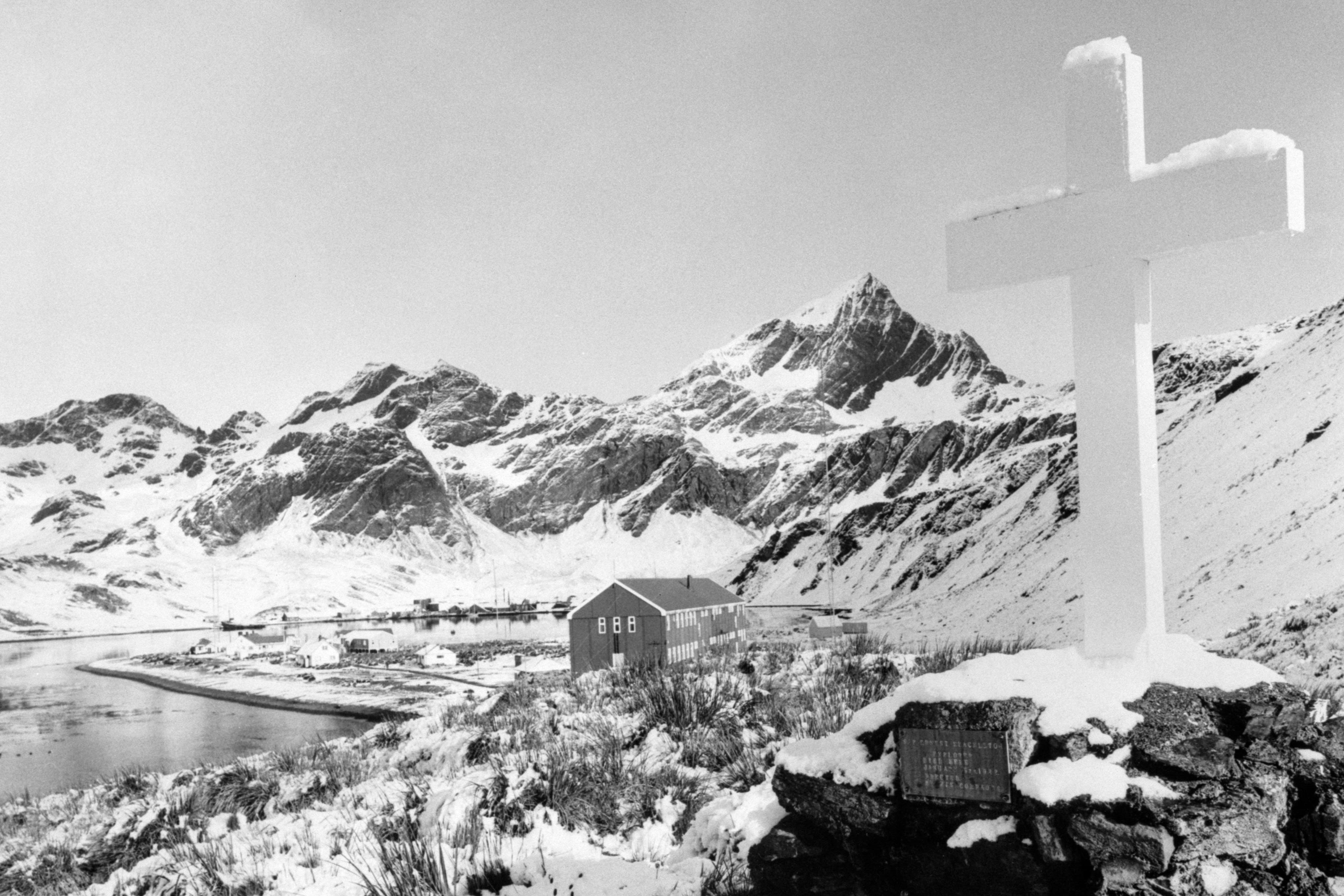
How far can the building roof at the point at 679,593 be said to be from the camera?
2884 centimetres

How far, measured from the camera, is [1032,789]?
12.6ft

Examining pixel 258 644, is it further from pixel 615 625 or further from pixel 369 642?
pixel 615 625

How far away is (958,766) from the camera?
13.5 feet

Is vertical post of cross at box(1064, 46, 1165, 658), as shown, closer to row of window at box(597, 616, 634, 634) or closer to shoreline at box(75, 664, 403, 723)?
shoreline at box(75, 664, 403, 723)

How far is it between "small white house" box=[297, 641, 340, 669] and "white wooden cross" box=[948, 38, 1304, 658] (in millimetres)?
60883

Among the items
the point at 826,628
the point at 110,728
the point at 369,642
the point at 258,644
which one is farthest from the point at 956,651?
the point at 258,644

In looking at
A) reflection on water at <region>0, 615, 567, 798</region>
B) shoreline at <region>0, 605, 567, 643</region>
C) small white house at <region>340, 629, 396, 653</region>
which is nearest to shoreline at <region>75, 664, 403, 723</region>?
reflection on water at <region>0, 615, 567, 798</region>

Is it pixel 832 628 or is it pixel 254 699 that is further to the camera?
pixel 254 699

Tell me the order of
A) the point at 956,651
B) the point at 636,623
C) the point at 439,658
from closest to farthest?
the point at 956,651 < the point at 636,623 < the point at 439,658

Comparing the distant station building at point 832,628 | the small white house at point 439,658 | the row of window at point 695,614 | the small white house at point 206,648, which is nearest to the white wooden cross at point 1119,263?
A: the distant station building at point 832,628

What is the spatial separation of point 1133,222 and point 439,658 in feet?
181

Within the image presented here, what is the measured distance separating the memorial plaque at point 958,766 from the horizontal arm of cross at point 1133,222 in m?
2.52

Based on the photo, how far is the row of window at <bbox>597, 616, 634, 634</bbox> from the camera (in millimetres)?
28625

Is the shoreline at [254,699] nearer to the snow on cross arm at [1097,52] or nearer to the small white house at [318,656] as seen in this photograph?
the small white house at [318,656]
